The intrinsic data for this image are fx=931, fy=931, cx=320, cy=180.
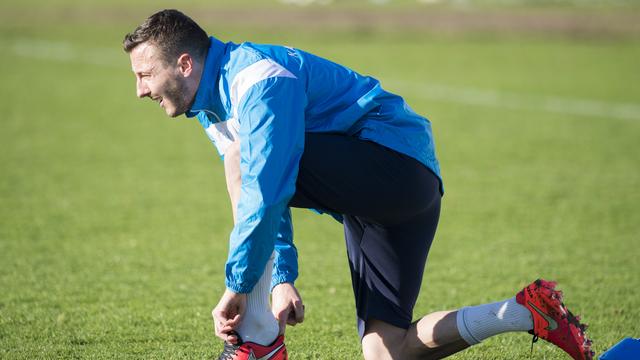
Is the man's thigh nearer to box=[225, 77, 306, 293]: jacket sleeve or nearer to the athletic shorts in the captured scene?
the athletic shorts

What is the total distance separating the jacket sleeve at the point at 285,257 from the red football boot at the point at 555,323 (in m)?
1.08

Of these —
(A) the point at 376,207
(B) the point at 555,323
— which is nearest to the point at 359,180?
(A) the point at 376,207

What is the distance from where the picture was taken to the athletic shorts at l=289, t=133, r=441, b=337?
381 cm

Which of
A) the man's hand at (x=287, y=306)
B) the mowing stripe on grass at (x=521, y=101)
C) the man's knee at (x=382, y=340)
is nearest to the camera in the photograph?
the man's hand at (x=287, y=306)

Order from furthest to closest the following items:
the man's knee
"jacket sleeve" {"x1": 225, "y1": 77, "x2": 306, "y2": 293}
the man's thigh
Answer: the man's knee → the man's thigh → "jacket sleeve" {"x1": 225, "y1": 77, "x2": 306, "y2": 293}

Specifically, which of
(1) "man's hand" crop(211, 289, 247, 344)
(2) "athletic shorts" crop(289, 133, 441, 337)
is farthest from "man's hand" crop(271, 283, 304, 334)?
(1) "man's hand" crop(211, 289, 247, 344)

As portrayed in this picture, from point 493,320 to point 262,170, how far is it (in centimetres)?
133

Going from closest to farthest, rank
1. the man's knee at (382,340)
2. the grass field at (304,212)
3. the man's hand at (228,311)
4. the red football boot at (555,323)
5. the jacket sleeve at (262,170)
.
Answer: the jacket sleeve at (262,170), the man's hand at (228,311), the red football boot at (555,323), the man's knee at (382,340), the grass field at (304,212)

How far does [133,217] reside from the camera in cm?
817

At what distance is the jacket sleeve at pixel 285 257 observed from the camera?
Answer: 169 inches

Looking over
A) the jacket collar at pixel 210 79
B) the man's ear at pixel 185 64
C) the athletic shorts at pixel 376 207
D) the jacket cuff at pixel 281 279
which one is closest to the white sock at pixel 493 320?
the athletic shorts at pixel 376 207

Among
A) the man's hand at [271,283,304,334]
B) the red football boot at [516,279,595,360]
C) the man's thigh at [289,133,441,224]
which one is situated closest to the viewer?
the man's thigh at [289,133,441,224]

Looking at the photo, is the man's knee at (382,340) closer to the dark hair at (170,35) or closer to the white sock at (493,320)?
the white sock at (493,320)

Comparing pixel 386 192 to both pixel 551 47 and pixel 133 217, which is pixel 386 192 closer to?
pixel 133 217
